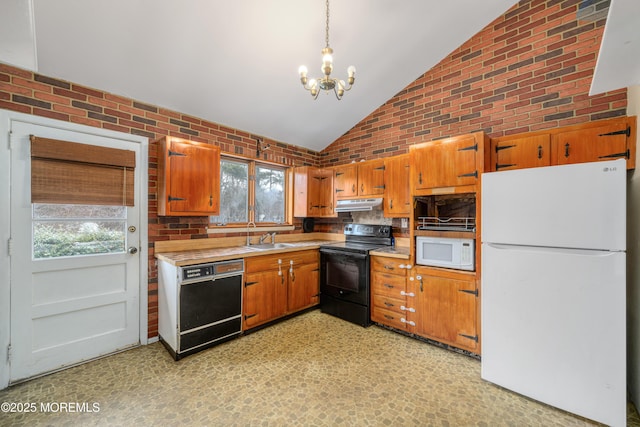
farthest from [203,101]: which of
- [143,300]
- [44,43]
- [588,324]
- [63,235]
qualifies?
[588,324]

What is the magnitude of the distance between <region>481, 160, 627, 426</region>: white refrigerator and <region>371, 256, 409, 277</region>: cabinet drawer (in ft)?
3.03

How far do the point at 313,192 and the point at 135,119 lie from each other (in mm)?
2326

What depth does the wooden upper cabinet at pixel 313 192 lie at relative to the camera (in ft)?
13.1

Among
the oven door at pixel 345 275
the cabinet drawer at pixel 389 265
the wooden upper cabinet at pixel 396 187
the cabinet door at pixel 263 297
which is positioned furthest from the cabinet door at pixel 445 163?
the cabinet door at pixel 263 297

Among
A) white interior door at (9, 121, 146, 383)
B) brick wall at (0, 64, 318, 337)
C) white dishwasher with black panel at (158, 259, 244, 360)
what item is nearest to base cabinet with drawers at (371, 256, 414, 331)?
white dishwasher with black panel at (158, 259, 244, 360)

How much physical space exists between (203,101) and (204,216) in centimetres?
129

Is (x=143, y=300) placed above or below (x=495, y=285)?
below

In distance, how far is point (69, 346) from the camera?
2346 mm

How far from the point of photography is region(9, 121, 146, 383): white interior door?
7.03 ft

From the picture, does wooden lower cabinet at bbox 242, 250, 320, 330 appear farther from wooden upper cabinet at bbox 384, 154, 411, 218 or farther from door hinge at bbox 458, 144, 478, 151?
door hinge at bbox 458, 144, 478, 151

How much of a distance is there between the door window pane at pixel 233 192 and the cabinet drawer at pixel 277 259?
31.6 inches

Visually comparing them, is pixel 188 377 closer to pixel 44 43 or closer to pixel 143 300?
pixel 143 300

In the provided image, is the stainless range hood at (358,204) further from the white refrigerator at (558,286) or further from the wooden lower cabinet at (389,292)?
the white refrigerator at (558,286)

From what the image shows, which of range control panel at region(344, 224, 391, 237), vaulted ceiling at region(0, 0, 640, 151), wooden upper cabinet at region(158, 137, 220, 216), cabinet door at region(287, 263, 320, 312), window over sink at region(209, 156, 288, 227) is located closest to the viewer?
vaulted ceiling at region(0, 0, 640, 151)
